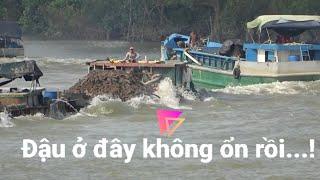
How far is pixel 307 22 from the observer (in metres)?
31.5

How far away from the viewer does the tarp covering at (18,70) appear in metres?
20.5

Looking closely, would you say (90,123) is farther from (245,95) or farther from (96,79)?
(245,95)

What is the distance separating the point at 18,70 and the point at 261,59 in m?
11.6

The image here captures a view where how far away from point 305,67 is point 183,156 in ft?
43.6

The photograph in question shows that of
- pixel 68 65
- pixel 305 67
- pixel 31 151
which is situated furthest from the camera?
pixel 68 65

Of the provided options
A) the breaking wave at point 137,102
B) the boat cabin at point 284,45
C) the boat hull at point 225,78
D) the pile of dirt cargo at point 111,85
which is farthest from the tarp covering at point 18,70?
the boat cabin at point 284,45

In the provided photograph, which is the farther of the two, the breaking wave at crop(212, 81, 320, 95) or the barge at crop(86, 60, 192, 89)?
the breaking wave at crop(212, 81, 320, 95)

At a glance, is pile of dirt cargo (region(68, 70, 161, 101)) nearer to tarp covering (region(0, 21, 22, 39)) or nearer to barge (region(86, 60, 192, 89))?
barge (region(86, 60, 192, 89))

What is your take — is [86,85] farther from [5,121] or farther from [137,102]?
[5,121]

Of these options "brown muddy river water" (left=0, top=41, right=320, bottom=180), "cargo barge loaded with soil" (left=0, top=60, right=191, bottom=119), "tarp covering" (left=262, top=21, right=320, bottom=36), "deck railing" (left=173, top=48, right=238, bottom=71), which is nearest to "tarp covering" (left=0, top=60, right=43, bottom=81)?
"cargo barge loaded with soil" (left=0, top=60, right=191, bottom=119)

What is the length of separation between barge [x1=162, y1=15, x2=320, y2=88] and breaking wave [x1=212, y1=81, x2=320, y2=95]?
0.81 feet

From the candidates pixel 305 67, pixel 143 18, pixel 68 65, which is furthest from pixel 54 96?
pixel 143 18

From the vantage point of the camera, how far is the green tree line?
209ft

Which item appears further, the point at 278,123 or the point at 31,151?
the point at 278,123
